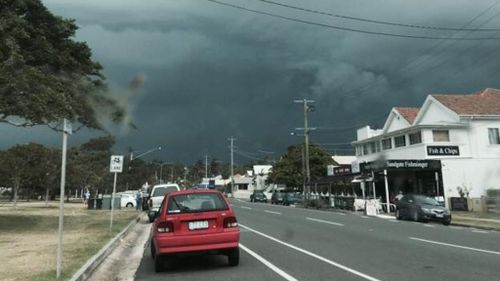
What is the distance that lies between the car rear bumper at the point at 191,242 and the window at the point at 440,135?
38.1 metres

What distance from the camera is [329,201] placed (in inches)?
1837

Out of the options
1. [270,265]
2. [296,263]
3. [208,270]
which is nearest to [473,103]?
[296,263]

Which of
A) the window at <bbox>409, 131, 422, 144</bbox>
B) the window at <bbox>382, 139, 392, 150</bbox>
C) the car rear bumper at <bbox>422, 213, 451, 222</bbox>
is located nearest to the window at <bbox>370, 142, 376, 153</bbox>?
the window at <bbox>382, 139, 392, 150</bbox>

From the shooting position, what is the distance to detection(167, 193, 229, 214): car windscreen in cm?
1134

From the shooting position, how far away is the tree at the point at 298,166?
73.8 metres

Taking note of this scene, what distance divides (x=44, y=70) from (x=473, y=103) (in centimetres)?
3692

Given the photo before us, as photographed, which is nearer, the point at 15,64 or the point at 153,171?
the point at 15,64

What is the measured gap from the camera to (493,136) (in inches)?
1800

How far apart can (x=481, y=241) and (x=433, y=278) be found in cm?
833

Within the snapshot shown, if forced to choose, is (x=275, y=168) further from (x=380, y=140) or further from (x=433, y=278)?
(x=433, y=278)

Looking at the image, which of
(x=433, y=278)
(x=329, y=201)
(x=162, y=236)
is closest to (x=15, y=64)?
(x=162, y=236)

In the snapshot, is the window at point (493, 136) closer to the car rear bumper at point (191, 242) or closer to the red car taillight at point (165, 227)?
the car rear bumper at point (191, 242)

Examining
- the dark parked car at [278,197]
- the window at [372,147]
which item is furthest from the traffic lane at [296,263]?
the dark parked car at [278,197]

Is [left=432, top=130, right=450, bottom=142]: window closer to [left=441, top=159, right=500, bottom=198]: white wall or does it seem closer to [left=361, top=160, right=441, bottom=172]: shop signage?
[left=441, top=159, right=500, bottom=198]: white wall
